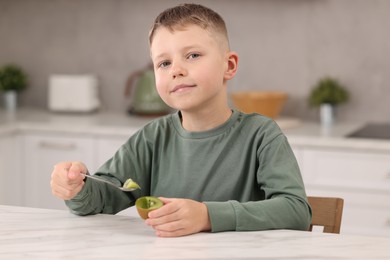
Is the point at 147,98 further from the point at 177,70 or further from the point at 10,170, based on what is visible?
the point at 177,70

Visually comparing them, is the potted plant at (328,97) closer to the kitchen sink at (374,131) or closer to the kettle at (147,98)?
the kitchen sink at (374,131)

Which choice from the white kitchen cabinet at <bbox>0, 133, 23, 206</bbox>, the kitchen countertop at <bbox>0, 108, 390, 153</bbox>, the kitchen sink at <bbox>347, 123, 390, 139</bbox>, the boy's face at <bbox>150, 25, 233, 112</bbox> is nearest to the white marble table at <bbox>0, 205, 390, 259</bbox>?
the boy's face at <bbox>150, 25, 233, 112</bbox>

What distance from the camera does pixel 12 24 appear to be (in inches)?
157

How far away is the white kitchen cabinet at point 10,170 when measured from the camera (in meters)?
3.33

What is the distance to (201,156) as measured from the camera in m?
1.65

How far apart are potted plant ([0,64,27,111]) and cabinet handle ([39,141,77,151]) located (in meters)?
0.59

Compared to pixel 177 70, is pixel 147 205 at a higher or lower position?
lower

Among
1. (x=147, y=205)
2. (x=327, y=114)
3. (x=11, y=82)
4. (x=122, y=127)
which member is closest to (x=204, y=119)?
(x=147, y=205)

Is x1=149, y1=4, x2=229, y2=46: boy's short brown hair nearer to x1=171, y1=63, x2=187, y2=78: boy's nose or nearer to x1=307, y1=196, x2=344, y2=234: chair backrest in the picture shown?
x1=171, y1=63, x2=187, y2=78: boy's nose

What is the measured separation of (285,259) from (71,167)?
0.49 metres

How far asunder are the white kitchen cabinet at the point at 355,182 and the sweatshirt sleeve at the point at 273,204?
4.58 ft

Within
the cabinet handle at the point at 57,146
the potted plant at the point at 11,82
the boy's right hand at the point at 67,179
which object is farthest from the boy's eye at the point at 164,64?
the potted plant at the point at 11,82

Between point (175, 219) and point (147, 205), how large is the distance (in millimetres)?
74

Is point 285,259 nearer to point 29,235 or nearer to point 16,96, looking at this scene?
point 29,235
